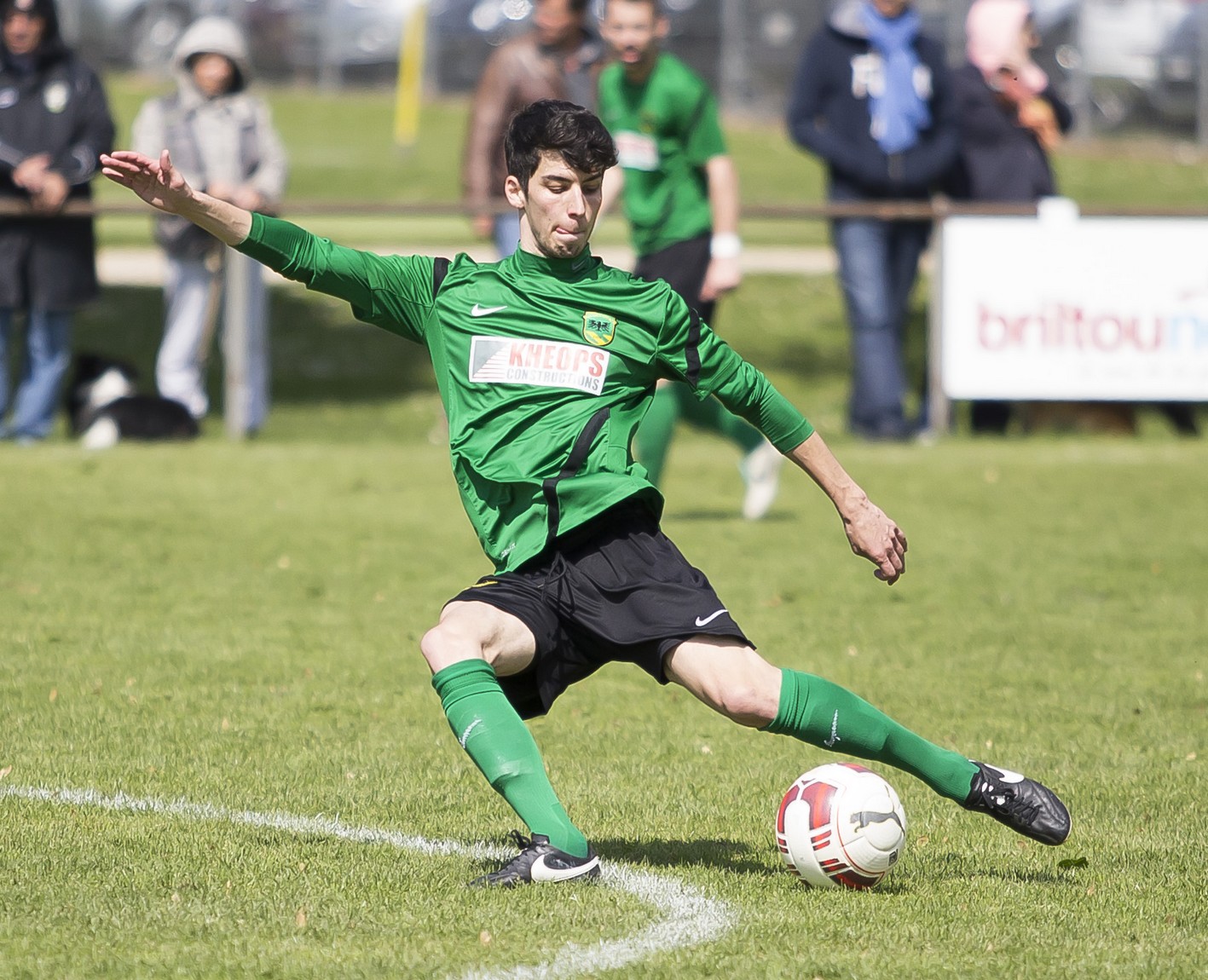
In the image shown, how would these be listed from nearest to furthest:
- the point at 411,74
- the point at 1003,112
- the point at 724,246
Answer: the point at 724,246, the point at 1003,112, the point at 411,74

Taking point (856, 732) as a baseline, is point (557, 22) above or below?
above

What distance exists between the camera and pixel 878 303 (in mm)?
12711

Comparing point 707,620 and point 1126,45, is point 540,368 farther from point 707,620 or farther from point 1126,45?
point 1126,45

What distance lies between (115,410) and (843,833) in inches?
352

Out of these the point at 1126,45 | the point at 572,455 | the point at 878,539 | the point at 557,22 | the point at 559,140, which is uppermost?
the point at 1126,45

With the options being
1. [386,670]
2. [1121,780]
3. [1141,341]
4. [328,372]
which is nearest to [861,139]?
[1141,341]

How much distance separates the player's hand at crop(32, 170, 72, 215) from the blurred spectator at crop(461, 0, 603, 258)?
268cm

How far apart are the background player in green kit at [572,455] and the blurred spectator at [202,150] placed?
7496 mm

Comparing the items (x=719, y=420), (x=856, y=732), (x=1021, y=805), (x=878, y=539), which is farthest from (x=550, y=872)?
(x=719, y=420)

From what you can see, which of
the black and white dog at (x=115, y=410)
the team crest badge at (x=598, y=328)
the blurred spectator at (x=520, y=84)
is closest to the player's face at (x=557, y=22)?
the blurred spectator at (x=520, y=84)

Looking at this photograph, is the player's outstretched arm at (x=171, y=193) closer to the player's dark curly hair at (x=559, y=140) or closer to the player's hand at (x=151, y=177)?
the player's hand at (x=151, y=177)

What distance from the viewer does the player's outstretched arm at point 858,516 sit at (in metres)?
4.43

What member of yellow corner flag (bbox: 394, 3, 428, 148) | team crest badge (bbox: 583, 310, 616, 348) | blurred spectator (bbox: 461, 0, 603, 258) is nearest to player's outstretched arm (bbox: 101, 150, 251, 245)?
team crest badge (bbox: 583, 310, 616, 348)

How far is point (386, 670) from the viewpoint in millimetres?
6895
